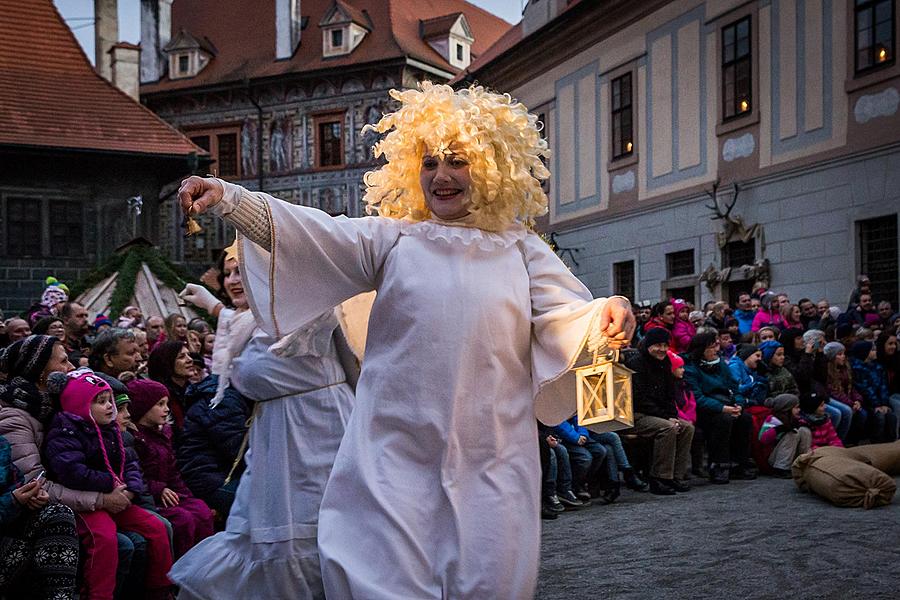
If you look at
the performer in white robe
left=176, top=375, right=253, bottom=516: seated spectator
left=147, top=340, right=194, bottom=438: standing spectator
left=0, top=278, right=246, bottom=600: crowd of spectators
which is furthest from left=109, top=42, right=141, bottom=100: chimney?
the performer in white robe

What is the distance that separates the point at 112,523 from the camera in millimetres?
5445

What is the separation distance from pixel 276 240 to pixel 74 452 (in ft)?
7.32

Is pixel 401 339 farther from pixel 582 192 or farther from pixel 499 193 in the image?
pixel 582 192

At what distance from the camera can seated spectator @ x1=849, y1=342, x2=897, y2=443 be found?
1345 cm

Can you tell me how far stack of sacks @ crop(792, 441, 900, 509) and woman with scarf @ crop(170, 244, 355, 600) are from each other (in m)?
5.96

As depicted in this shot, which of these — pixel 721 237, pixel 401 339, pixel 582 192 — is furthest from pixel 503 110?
pixel 582 192

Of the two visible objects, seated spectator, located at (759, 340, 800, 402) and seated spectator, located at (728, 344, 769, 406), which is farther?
seated spectator, located at (759, 340, 800, 402)

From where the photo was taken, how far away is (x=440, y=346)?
12.2ft

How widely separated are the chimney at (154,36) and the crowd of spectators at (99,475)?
3647 cm

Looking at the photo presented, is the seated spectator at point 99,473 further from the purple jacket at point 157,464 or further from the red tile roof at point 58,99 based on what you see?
the red tile roof at point 58,99

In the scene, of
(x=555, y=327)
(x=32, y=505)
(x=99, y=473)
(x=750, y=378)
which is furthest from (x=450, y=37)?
(x=555, y=327)

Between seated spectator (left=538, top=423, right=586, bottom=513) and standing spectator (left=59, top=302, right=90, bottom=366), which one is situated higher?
standing spectator (left=59, top=302, right=90, bottom=366)

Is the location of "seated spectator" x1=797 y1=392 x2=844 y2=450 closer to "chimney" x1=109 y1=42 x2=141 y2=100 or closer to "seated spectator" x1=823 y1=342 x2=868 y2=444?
"seated spectator" x1=823 y1=342 x2=868 y2=444

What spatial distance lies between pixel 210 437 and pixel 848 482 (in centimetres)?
602
